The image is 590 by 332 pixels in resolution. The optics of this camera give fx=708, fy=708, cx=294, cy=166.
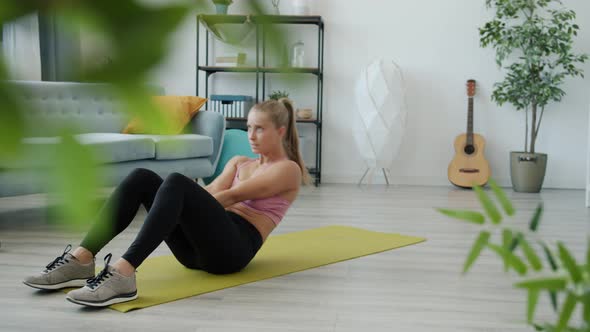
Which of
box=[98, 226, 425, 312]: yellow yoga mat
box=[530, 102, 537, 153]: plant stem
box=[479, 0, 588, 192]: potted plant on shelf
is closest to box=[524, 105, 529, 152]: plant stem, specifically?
box=[479, 0, 588, 192]: potted plant on shelf

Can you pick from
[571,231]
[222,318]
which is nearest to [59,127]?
[222,318]

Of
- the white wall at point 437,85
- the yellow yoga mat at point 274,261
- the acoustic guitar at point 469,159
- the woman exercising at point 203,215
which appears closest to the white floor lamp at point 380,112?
the white wall at point 437,85

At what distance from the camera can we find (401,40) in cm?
557

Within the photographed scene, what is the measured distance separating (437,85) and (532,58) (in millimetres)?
776

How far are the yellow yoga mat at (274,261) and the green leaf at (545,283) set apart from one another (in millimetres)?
1863

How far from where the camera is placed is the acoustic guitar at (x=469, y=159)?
5356 millimetres

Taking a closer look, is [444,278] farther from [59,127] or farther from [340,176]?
[340,176]

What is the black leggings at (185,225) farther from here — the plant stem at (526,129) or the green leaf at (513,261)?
the plant stem at (526,129)

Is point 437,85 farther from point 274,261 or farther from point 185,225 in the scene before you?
point 185,225

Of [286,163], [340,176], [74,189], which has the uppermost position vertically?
[74,189]

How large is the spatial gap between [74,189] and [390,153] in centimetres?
522

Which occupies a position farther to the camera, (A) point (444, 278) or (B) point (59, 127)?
(A) point (444, 278)

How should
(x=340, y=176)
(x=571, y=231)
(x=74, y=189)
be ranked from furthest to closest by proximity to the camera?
(x=340, y=176) → (x=571, y=231) → (x=74, y=189)

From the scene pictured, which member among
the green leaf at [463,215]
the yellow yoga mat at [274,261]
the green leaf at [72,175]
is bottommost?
the yellow yoga mat at [274,261]
